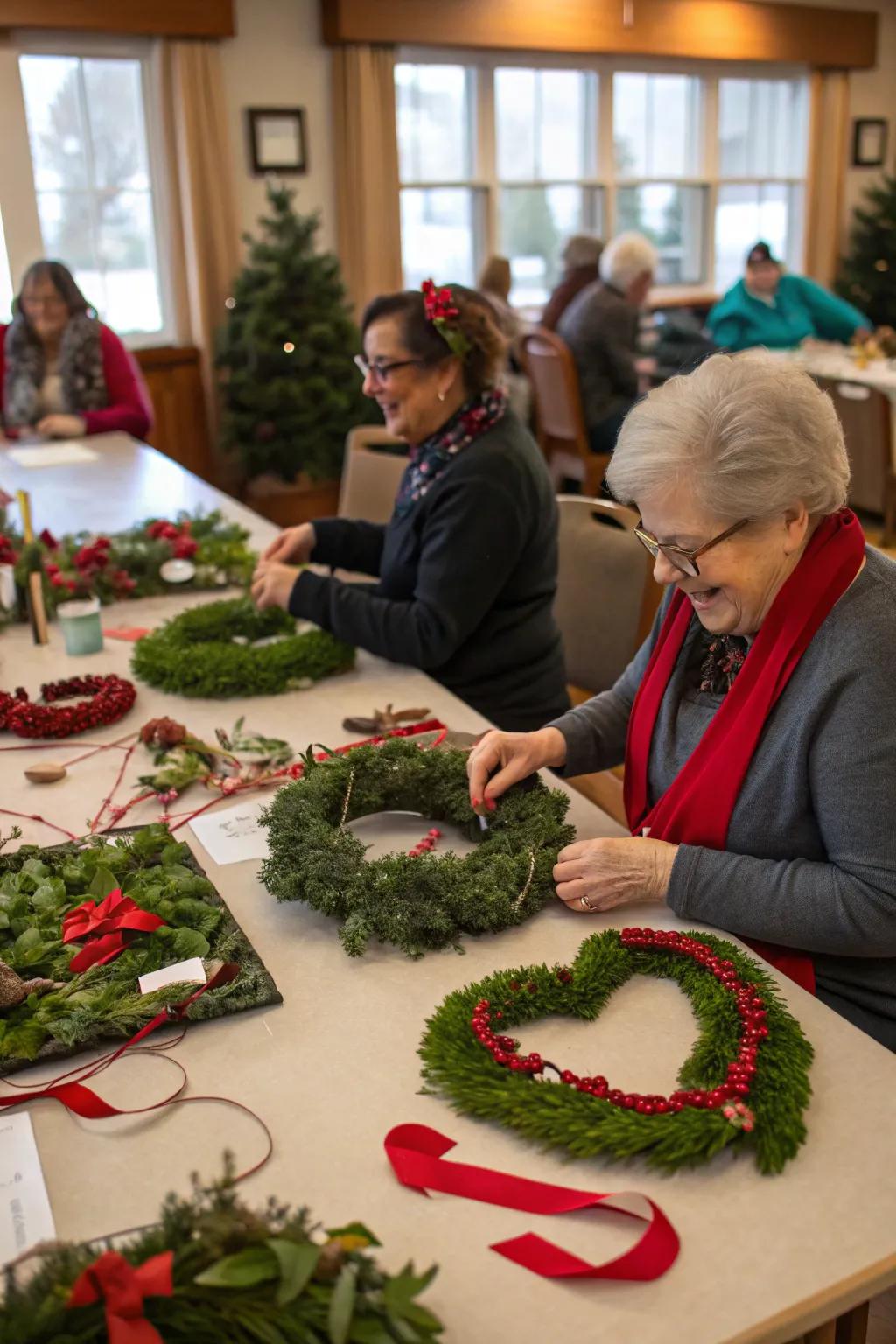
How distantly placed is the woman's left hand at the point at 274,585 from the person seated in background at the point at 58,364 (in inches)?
96.7

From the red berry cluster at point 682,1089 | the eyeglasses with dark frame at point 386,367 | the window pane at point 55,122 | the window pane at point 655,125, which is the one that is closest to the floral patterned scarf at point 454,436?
the eyeglasses with dark frame at point 386,367

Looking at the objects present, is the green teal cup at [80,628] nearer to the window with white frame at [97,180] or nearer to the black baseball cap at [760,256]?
the window with white frame at [97,180]

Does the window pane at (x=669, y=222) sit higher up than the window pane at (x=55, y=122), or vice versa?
the window pane at (x=55, y=122)

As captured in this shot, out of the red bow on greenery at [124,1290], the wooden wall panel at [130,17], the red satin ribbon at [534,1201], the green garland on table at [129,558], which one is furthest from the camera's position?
the wooden wall panel at [130,17]

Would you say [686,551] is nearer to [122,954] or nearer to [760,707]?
[760,707]

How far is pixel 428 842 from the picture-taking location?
157 cm

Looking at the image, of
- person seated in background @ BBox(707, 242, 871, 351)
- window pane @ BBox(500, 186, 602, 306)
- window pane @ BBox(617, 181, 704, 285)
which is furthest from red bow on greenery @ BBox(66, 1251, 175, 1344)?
window pane @ BBox(617, 181, 704, 285)

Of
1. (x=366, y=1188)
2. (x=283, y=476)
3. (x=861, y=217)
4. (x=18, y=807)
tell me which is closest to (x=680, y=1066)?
(x=366, y=1188)

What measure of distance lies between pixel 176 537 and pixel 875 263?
270 inches

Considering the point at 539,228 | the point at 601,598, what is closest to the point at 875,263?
the point at 539,228

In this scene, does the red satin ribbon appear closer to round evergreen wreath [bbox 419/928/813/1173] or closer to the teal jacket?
round evergreen wreath [bbox 419/928/813/1173]

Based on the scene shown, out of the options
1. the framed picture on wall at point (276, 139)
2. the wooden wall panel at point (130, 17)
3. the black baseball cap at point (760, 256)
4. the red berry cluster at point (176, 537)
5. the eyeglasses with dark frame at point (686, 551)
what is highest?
the wooden wall panel at point (130, 17)

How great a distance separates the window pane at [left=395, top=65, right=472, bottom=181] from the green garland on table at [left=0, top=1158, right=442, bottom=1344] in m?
6.51

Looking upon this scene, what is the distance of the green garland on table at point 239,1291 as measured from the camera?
0.81 meters
